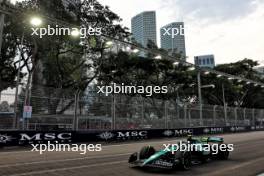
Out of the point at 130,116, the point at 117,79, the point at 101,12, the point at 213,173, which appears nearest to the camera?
the point at 213,173

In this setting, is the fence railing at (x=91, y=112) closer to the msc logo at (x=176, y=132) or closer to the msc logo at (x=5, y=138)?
the msc logo at (x=176, y=132)

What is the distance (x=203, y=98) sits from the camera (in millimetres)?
51062

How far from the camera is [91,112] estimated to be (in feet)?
63.8

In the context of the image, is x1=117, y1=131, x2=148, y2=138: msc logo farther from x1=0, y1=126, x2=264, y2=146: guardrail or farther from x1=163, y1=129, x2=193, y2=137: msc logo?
x1=163, y1=129, x2=193, y2=137: msc logo

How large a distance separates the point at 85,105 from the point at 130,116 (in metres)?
4.19

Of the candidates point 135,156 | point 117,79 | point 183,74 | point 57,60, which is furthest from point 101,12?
point 135,156

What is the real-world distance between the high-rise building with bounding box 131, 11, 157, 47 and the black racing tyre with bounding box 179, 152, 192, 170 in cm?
2840

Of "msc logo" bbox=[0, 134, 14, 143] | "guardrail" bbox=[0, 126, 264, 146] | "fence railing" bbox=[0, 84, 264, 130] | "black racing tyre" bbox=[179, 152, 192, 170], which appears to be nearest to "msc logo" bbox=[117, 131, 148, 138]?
"guardrail" bbox=[0, 126, 264, 146]

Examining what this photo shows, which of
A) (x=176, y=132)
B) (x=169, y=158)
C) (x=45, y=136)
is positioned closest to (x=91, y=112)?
(x=45, y=136)

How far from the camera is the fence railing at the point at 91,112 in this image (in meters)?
15.8

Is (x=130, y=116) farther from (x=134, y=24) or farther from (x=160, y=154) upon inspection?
(x=134, y=24)

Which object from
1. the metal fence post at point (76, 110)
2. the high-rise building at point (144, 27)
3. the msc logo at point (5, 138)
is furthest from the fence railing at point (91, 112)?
the high-rise building at point (144, 27)

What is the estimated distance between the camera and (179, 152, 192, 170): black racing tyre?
25.4ft

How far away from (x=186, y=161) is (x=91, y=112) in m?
12.2
